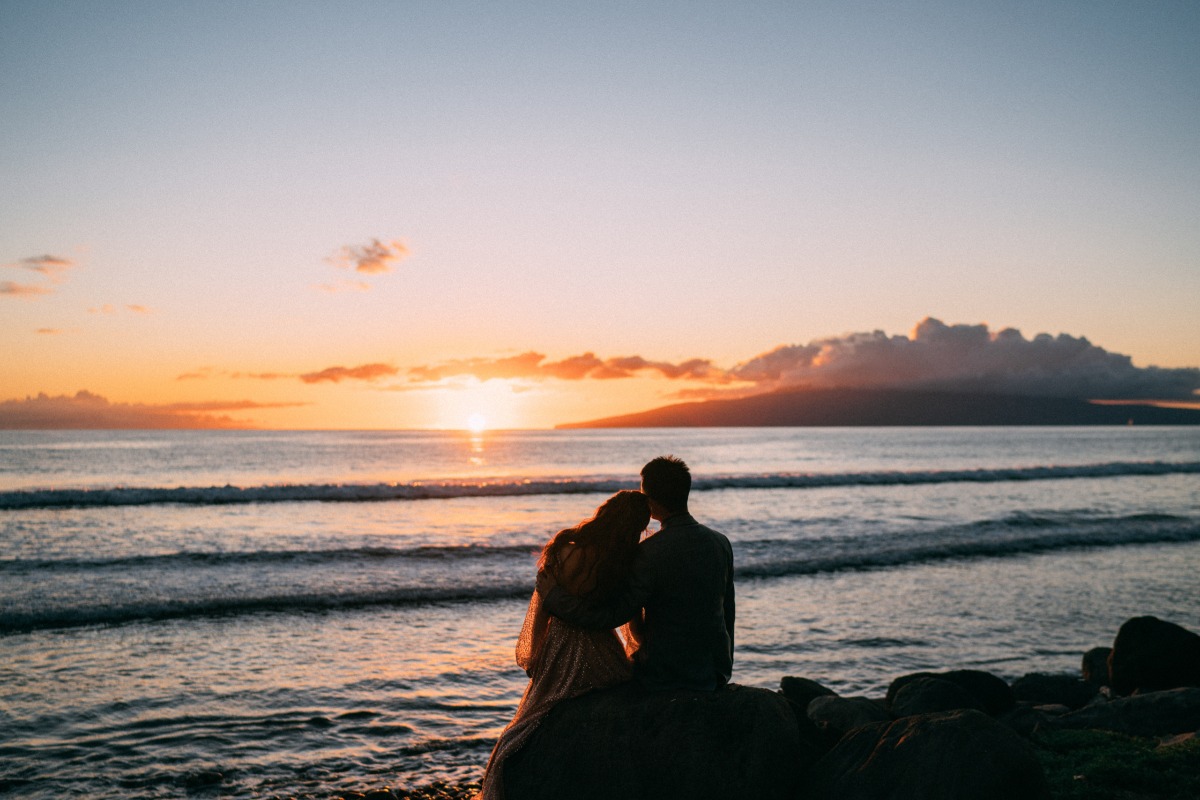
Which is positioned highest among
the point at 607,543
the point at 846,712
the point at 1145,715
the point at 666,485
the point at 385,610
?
the point at 666,485

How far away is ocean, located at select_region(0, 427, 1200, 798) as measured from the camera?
8.48 m

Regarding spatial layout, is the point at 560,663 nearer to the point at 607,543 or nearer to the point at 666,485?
the point at 607,543

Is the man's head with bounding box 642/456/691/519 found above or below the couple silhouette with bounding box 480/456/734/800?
above

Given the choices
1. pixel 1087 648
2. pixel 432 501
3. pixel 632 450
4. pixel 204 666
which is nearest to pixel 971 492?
pixel 432 501

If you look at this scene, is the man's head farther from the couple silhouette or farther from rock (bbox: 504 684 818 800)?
rock (bbox: 504 684 818 800)

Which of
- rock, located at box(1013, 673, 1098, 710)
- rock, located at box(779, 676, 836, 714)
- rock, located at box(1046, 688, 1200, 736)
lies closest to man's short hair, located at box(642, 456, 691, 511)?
rock, located at box(779, 676, 836, 714)

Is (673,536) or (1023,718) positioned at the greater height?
(673,536)

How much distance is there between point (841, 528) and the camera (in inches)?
1061

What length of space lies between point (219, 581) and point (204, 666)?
6893 mm

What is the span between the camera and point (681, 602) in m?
5.18

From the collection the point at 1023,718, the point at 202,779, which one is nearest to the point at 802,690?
the point at 1023,718

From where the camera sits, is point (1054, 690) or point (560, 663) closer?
point (560, 663)

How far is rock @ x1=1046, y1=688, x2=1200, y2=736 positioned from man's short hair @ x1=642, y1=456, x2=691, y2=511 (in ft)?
20.6

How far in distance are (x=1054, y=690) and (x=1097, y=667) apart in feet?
3.84
